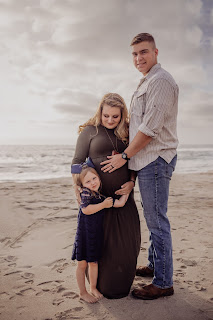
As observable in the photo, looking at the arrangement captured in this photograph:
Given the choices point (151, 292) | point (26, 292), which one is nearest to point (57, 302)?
point (26, 292)

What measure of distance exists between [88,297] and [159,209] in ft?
3.77

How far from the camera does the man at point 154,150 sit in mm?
2594

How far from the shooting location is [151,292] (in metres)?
2.73

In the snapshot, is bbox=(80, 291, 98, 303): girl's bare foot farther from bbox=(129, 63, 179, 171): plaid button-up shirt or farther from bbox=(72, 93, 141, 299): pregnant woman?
bbox=(129, 63, 179, 171): plaid button-up shirt

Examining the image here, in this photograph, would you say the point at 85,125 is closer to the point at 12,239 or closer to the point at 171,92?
the point at 171,92

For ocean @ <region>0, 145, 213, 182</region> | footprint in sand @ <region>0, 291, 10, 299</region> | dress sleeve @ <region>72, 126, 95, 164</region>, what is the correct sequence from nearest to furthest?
footprint in sand @ <region>0, 291, 10, 299</region>
dress sleeve @ <region>72, 126, 95, 164</region>
ocean @ <region>0, 145, 213, 182</region>

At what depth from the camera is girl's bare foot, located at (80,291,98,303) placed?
269 centimetres

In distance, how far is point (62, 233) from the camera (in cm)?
473

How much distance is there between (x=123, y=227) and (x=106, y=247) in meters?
0.27

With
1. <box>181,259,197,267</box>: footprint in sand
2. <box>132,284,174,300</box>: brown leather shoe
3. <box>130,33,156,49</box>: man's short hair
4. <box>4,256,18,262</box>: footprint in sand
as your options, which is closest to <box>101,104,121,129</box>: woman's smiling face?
<box>130,33,156,49</box>: man's short hair

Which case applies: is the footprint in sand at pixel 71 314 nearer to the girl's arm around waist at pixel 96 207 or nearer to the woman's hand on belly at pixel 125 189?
the girl's arm around waist at pixel 96 207

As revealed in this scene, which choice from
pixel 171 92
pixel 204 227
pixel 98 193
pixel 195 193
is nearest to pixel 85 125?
pixel 98 193

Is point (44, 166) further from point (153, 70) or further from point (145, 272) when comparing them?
point (153, 70)

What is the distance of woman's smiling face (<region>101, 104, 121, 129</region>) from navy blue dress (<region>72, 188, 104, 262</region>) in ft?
2.45
